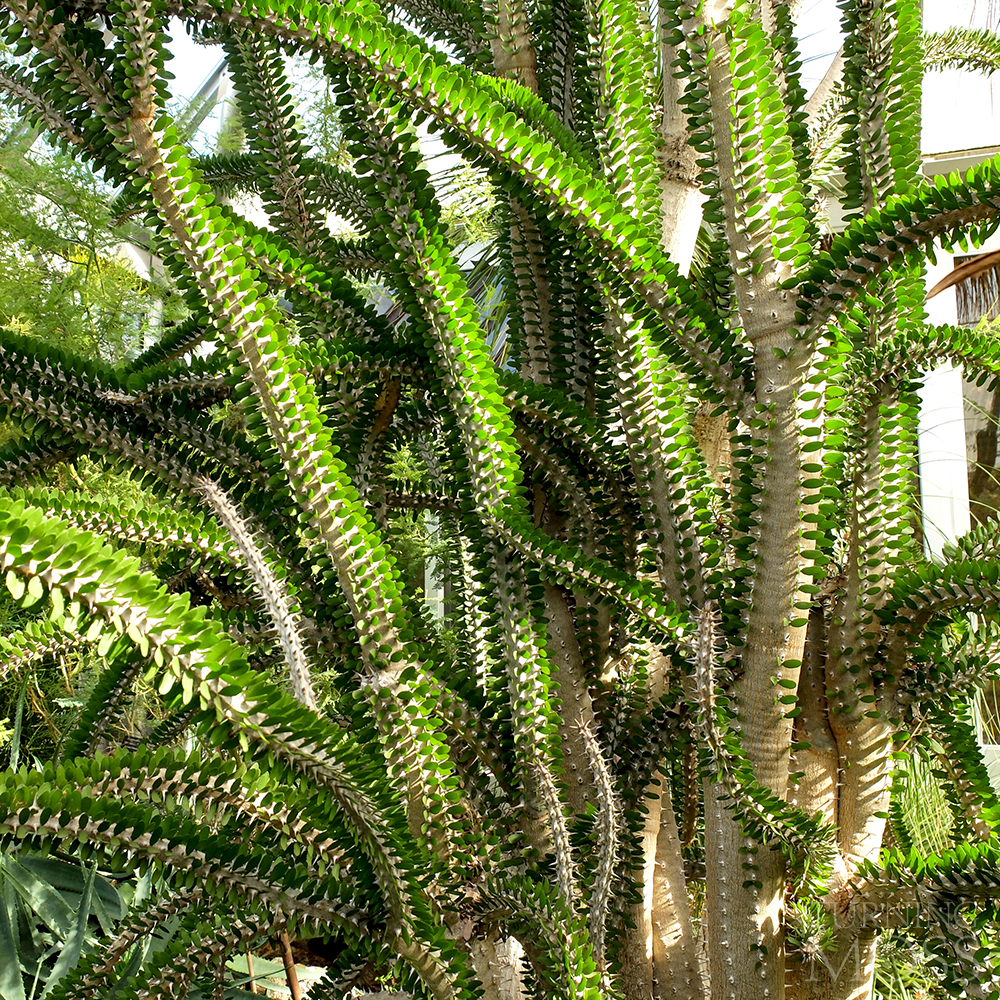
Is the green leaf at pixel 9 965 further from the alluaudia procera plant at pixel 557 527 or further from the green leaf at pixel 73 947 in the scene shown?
the alluaudia procera plant at pixel 557 527

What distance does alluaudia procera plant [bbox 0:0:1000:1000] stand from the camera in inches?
26.9

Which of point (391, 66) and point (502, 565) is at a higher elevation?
point (391, 66)

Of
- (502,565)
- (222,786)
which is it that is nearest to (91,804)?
(222,786)

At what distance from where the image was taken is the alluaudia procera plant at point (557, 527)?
684 mm

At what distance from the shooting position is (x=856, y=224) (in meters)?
0.69

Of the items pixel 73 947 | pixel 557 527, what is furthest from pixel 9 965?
pixel 557 527

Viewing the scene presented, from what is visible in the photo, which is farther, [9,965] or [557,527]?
[9,965]

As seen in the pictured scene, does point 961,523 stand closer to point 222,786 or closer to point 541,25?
point 541,25

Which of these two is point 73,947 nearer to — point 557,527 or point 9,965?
point 9,965

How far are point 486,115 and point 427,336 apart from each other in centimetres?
21

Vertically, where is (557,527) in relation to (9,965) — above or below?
above

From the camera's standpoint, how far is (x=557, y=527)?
40.1 inches

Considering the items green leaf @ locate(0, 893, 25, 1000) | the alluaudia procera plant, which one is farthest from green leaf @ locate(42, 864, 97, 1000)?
the alluaudia procera plant

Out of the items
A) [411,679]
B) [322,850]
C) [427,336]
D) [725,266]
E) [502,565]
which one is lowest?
[322,850]
